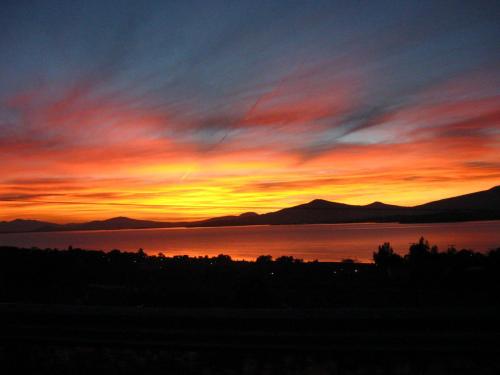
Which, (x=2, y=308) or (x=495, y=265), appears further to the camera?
(x=495, y=265)

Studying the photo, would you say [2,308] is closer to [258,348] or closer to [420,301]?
[258,348]

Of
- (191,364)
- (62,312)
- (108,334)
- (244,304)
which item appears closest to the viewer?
(191,364)

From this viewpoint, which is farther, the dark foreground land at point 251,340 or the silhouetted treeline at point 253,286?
the silhouetted treeline at point 253,286

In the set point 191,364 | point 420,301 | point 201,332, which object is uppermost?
point 201,332

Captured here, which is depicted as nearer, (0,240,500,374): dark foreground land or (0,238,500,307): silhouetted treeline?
(0,240,500,374): dark foreground land

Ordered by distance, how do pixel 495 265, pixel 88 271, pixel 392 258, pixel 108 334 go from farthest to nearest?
1. pixel 392 258
2. pixel 88 271
3. pixel 495 265
4. pixel 108 334

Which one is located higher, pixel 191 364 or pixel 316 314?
pixel 316 314

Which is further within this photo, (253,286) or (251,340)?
(253,286)

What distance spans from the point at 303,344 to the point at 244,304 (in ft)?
17.5

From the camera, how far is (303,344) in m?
3.41

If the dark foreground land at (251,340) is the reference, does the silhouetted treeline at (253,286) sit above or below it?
below

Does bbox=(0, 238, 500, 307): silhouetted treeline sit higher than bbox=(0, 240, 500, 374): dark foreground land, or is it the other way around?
bbox=(0, 240, 500, 374): dark foreground land

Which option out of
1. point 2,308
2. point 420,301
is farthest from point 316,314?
point 420,301

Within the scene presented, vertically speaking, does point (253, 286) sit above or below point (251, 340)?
below
